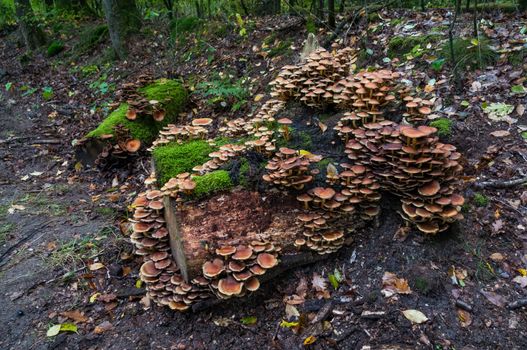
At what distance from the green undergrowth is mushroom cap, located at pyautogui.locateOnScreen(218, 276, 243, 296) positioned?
4.83 meters

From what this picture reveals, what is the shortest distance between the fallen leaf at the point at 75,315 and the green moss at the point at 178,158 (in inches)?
67.6

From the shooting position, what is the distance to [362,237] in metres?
4.07

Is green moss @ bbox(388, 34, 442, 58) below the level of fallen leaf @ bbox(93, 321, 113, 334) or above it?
above

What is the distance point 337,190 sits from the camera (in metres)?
4.04

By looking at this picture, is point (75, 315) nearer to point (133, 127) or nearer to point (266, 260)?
point (266, 260)

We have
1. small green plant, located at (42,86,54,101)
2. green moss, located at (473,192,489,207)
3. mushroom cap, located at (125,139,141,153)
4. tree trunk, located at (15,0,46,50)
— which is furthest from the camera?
tree trunk, located at (15,0,46,50)

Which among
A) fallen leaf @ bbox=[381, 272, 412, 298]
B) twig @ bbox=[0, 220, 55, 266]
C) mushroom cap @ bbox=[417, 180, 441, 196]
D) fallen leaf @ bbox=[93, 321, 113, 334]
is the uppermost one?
mushroom cap @ bbox=[417, 180, 441, 196]

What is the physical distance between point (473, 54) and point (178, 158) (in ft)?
16.9

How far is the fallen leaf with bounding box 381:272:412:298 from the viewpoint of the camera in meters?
3.54

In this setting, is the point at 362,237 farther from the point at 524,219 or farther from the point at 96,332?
the point at 96,332

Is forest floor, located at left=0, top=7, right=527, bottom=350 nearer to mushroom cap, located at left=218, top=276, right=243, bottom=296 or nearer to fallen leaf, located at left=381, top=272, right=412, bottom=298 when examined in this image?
fallen leaf, located at left=381, top=272, right=412, bottom=298

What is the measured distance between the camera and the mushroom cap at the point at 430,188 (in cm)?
359

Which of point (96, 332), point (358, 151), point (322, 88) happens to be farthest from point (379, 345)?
point (322, 88)

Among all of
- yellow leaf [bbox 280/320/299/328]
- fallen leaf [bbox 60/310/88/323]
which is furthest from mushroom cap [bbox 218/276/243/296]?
fallen leaf [bbox 60/310/88/323]
